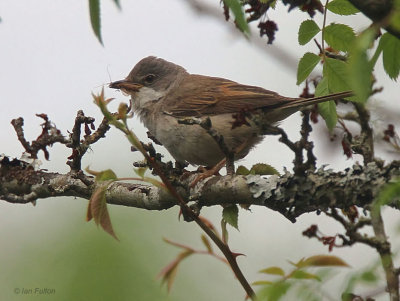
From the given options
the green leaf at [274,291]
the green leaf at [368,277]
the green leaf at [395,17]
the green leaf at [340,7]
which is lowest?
the green leaf at [274,291]

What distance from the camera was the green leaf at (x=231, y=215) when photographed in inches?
140

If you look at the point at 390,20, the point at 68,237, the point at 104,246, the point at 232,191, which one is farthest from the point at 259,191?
the point at 68,237

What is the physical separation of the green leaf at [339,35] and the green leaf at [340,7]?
7 centimetres

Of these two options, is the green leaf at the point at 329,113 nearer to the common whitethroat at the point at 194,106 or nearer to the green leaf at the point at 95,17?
the common whitethroat at the point at 194,106

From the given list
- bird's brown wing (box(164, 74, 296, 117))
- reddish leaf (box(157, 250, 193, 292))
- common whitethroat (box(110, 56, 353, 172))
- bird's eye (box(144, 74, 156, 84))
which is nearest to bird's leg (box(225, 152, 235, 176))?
reddish leaf (box(157, 250, 193, 292))

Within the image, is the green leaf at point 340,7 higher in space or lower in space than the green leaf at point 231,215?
higher

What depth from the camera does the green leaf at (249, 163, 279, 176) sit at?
3.65 metres

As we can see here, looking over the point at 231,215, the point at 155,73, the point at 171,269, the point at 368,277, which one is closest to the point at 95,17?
the point at 368,277

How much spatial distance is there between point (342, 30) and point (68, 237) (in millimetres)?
4588

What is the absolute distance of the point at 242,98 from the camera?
5.50 meters

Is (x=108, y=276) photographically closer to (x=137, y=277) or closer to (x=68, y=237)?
(x=137, y=277)

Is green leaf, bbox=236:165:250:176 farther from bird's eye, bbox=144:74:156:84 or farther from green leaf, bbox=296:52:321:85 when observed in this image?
bird's eye, bbox=144:74:156:84

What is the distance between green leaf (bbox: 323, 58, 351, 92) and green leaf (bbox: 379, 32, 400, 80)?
0.75 m

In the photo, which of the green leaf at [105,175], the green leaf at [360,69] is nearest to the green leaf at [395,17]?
the green leaf at [360,69]
